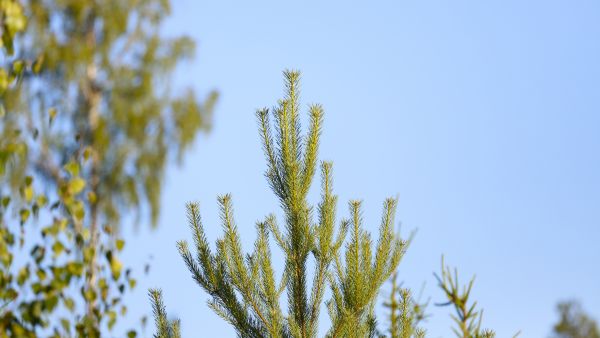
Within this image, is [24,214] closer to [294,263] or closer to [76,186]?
[76,186]

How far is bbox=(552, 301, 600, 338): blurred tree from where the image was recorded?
2642cm

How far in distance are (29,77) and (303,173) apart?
8.01 feet

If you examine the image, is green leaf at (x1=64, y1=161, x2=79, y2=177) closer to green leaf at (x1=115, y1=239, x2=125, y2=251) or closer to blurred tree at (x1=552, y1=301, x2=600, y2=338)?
green leaf at (x1=115, y1=239, x2=125, y2=251)

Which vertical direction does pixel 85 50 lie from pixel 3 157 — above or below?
above

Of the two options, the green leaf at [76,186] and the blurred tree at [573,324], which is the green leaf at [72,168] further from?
the blurred tree at [573,324]

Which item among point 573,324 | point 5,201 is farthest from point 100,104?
point 573,324

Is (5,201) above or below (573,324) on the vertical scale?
below

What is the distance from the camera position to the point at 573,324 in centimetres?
2689

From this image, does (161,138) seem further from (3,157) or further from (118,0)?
(3,157)

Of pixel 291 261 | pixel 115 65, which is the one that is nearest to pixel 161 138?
pixel 115 65

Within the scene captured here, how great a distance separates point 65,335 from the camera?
3.21 metres

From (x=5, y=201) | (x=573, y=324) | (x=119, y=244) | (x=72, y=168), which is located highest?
(x=573, y=324)

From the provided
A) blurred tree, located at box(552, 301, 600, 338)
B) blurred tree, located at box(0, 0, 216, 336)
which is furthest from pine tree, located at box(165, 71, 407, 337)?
blurred tree, located at box(552, 301, 600, 338)

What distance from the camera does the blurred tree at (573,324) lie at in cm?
2642
